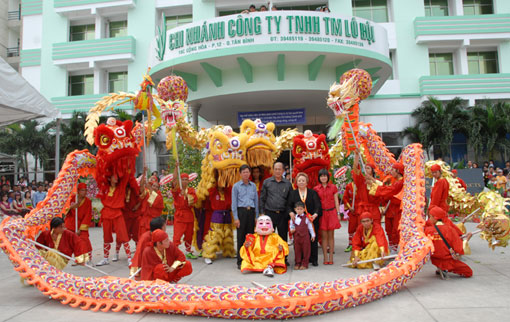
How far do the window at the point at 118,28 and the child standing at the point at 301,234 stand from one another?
16.8 metres

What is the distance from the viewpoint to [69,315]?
3.36 metres

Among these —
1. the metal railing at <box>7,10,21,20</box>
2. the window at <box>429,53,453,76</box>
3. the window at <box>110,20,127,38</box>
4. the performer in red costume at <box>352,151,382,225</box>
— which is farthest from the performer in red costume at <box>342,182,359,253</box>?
the metal railing at <box>7,10,21,20</box>

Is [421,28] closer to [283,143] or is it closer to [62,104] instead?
[283,143]

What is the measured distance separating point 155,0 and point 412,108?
1326 cm

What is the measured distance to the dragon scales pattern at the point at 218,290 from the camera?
123 inches

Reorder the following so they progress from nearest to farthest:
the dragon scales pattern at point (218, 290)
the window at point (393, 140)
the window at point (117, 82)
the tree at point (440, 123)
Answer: the dragon scales pattern at point (218, 290) → the tree at point (440, 123) → the window at point (393, 140) → the window at point (117, 82)

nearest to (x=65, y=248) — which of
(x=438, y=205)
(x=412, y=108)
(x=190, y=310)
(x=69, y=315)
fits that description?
(x=69, y=315)

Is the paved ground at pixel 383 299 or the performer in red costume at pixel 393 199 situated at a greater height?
the performer in red costume at pixel 393 199

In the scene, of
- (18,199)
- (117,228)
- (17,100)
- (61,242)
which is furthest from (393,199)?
(18,199)

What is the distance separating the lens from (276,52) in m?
11.1

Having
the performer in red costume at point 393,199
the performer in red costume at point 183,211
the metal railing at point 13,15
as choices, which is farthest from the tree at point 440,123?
the metal railing at point 13,15

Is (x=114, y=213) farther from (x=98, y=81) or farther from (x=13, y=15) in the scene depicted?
(x=13, y=15)

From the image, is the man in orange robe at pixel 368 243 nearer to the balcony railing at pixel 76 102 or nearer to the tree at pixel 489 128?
the tree at pixel 489 128

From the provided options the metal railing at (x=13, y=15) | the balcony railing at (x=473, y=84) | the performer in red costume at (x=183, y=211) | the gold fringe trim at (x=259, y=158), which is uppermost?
the metal railing at (x=13, y=15)
